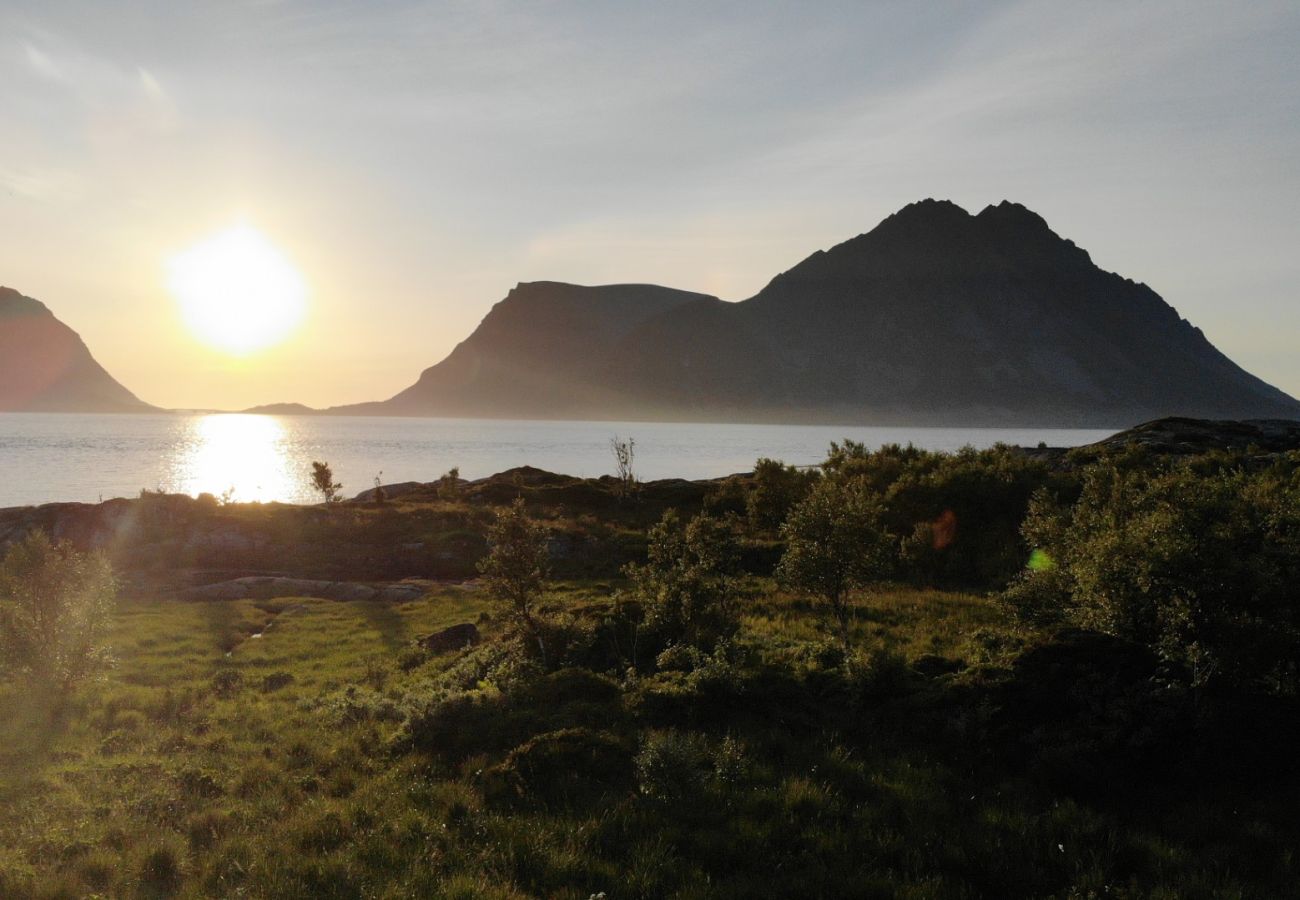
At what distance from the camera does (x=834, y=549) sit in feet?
62.9

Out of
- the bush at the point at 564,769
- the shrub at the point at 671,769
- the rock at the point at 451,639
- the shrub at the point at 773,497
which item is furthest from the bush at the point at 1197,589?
the shrub at the point at 773,497

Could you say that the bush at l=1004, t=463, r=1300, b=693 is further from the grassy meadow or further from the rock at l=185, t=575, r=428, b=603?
the rock at l=185, t=575, r=428, b=603

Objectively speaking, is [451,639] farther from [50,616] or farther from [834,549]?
[834,549]

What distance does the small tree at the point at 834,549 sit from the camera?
19.2 metres

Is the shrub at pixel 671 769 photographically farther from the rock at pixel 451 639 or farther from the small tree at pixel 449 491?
the small tree at pixel 449 491

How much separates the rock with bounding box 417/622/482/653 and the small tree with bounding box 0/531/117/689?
33.8 ft

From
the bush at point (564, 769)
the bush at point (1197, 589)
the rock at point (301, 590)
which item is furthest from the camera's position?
the rock at point (301, 590)

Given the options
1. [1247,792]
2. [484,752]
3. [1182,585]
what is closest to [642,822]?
[484,752]

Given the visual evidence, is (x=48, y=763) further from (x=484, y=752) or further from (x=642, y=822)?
(x=642, y=822)

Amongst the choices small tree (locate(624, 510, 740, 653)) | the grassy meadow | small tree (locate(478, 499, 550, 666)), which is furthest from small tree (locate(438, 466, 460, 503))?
small tree (locate(624, 510, 740, 653))

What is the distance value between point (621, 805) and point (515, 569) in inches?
433

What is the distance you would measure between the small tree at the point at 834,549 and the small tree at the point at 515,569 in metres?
7.69

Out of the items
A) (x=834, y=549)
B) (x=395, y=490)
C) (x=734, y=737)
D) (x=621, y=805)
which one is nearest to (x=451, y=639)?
(x=834, y=549)

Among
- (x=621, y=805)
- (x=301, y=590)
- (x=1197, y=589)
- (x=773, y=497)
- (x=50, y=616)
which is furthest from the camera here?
(x=773, y=497)
